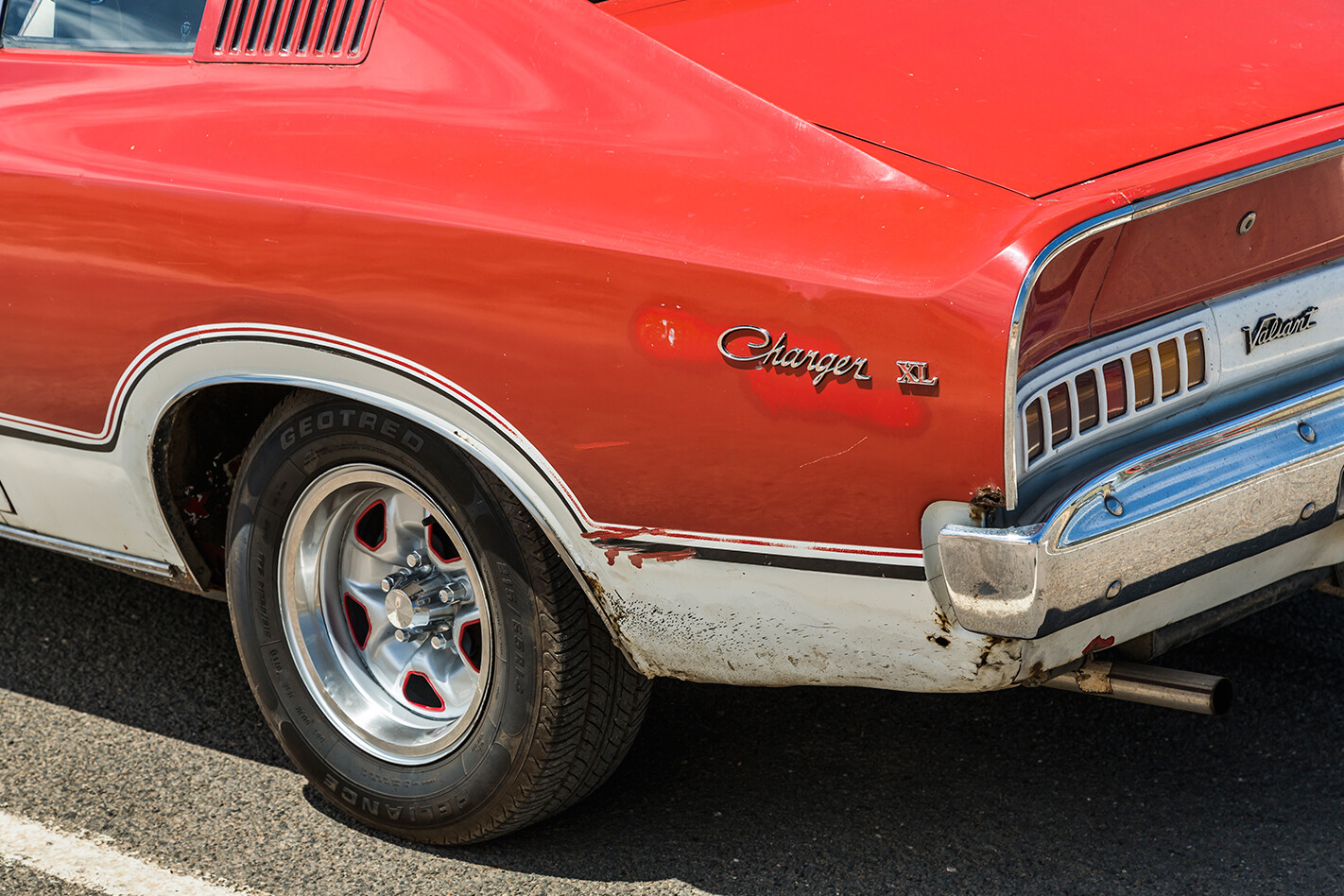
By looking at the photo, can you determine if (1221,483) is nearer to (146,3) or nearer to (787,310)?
(787,310)

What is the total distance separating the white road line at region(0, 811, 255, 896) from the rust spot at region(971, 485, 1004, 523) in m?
1.59

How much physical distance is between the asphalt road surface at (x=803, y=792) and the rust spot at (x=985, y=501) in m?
0.93

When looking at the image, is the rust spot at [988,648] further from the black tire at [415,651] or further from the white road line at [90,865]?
the white road line at [90,865]

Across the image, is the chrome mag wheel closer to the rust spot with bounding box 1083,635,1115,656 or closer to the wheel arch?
the wheel arch

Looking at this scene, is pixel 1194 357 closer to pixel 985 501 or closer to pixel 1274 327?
pixel 1274 327

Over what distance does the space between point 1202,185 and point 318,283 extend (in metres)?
1.42

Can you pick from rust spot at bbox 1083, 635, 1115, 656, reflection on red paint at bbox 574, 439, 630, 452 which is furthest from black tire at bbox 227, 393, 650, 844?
rust spot at bbox 1083, 635, 1115, 656

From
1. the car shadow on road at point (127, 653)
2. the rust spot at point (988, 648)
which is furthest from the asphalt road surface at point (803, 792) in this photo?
the rust spot at point (988, 648)

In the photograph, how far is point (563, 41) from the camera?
7.51 ft

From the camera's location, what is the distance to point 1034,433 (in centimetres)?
204

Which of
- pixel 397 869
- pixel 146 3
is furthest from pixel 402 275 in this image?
pixel 397 869

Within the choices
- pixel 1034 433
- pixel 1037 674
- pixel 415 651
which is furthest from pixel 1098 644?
pixel 415 651

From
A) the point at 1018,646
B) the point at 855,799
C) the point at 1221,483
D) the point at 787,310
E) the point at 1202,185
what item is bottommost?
the point at 855,799

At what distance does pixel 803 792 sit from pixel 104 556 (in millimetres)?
1570
